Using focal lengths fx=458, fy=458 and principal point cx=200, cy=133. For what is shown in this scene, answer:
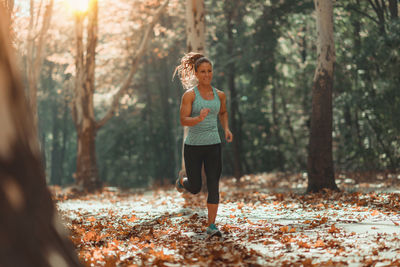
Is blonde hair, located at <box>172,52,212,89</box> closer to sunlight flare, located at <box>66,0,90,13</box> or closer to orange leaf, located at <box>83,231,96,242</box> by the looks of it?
orange leaf, located at <box>83,231,96,242</box>

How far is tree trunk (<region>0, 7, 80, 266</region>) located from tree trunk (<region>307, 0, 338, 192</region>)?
913cm

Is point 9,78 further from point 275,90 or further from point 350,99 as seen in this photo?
point 275,90

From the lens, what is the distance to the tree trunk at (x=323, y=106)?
11.1 metres

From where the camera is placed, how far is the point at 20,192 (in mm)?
2828

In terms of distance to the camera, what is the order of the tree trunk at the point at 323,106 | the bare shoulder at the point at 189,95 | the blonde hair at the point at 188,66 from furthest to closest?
the tree trunk at the point at 323,106 < the blonde hair at the point at 188,66 < the bare shoulder at the point at 189,95

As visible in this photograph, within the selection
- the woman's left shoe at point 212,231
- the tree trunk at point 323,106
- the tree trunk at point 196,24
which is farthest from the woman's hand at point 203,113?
the tree trunk at point 196,24

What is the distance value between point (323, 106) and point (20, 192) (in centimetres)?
946

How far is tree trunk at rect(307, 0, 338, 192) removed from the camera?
36.6 feet

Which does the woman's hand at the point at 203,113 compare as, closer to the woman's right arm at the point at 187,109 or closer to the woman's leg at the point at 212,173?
the woman's right arm at the point at 187,109

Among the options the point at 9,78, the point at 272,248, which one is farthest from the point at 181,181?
the point at 9,78

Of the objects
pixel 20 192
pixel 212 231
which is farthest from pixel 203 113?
pixel 20 192

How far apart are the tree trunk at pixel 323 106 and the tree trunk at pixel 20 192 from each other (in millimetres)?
9132

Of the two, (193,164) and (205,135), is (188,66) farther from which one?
(193,164)

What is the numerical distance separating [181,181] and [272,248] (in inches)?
86.6
